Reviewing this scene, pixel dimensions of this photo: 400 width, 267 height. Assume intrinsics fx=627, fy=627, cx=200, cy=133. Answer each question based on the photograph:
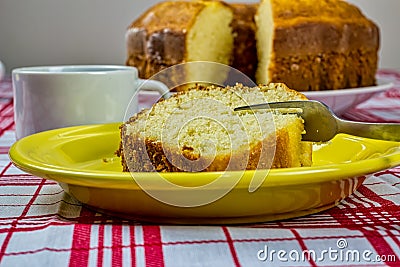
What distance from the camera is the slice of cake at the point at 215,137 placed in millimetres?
805

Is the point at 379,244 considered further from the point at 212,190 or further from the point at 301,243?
the point at 212,190

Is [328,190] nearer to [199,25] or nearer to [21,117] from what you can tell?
[21,117]

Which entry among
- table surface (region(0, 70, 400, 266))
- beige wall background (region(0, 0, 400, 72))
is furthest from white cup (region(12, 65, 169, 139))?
beige wall background (region(0, 0, 400, 72))

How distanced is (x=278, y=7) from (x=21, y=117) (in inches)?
31.7

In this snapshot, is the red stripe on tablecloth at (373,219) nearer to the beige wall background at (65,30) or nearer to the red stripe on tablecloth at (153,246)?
the red stripe on tablecloth at (153,246)

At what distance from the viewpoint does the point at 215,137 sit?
85 centimetres

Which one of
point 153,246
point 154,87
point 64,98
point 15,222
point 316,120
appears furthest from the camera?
point 154,87

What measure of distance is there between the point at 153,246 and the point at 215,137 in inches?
8.3

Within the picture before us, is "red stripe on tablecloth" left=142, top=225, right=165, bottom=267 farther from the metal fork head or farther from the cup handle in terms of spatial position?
the cup handle

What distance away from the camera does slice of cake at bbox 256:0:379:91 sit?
1.72 meters

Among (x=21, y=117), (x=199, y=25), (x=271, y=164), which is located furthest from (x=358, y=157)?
(x=199, y=25)

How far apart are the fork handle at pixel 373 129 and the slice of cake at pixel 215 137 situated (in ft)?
0.21

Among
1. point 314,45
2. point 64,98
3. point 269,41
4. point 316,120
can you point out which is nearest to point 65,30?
point 269,41

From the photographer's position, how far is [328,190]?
779 millimetres
